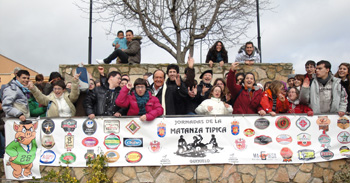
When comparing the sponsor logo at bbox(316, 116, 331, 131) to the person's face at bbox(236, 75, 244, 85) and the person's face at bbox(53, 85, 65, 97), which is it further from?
the person's face at bbox(53, 85, 65, 97)

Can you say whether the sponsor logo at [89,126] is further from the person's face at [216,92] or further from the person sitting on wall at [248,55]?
the person sitting on wall at [248,55]

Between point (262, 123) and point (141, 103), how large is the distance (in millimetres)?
2144

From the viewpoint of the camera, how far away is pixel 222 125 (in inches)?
192

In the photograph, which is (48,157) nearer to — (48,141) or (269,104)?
(48,141)

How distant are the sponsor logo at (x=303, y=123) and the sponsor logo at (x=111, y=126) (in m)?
3.15

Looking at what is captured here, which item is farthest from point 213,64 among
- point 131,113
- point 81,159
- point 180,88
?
point 81,159

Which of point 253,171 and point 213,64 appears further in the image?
point 213,64

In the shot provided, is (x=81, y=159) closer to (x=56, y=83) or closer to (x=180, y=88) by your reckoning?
(x=56, y=83)

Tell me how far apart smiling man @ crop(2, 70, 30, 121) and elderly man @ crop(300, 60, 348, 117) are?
5.12 meters

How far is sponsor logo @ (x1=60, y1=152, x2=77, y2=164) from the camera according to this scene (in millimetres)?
4848

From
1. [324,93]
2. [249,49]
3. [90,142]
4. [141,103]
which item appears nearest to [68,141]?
[90,142]

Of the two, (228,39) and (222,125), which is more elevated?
(228,39)

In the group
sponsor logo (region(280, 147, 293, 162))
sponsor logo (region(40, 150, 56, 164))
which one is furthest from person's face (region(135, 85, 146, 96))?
sponsor logo (region(280, 147, 293, 162))

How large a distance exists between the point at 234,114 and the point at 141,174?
6.25ft
